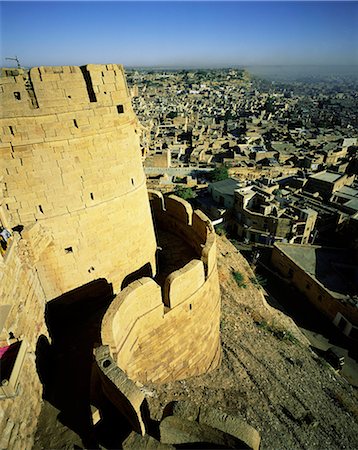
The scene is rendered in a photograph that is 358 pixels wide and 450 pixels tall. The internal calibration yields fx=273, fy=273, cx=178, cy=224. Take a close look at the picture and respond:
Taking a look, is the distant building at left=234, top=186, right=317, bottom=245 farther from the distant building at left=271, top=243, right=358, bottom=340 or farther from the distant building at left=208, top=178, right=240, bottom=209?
the distant building at left=271, top=243, right=358, bottom=340

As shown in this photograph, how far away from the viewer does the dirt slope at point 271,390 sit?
738 cm

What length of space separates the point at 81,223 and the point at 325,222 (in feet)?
105

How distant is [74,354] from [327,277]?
22573mm

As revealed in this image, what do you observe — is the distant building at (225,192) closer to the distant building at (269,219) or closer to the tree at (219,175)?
the distant building at (269,219)

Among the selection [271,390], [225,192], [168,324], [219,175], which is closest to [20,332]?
[168,324]

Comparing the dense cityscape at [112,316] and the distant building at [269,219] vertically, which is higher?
the dense cityscape at [112,316]

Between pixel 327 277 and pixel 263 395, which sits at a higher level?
pixel 263 395

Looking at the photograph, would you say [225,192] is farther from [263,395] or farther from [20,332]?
[20,332]

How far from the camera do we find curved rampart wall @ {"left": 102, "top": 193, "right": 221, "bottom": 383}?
608 cm

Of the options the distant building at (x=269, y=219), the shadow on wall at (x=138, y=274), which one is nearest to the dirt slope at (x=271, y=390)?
the shadow on wall at (x=138, y=274)

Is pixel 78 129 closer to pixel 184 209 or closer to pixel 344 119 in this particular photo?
pixel 184 209

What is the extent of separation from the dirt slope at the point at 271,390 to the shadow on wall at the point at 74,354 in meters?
1.50

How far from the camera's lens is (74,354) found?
23.9ft

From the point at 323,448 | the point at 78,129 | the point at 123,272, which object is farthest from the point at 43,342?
the point at 323,448
